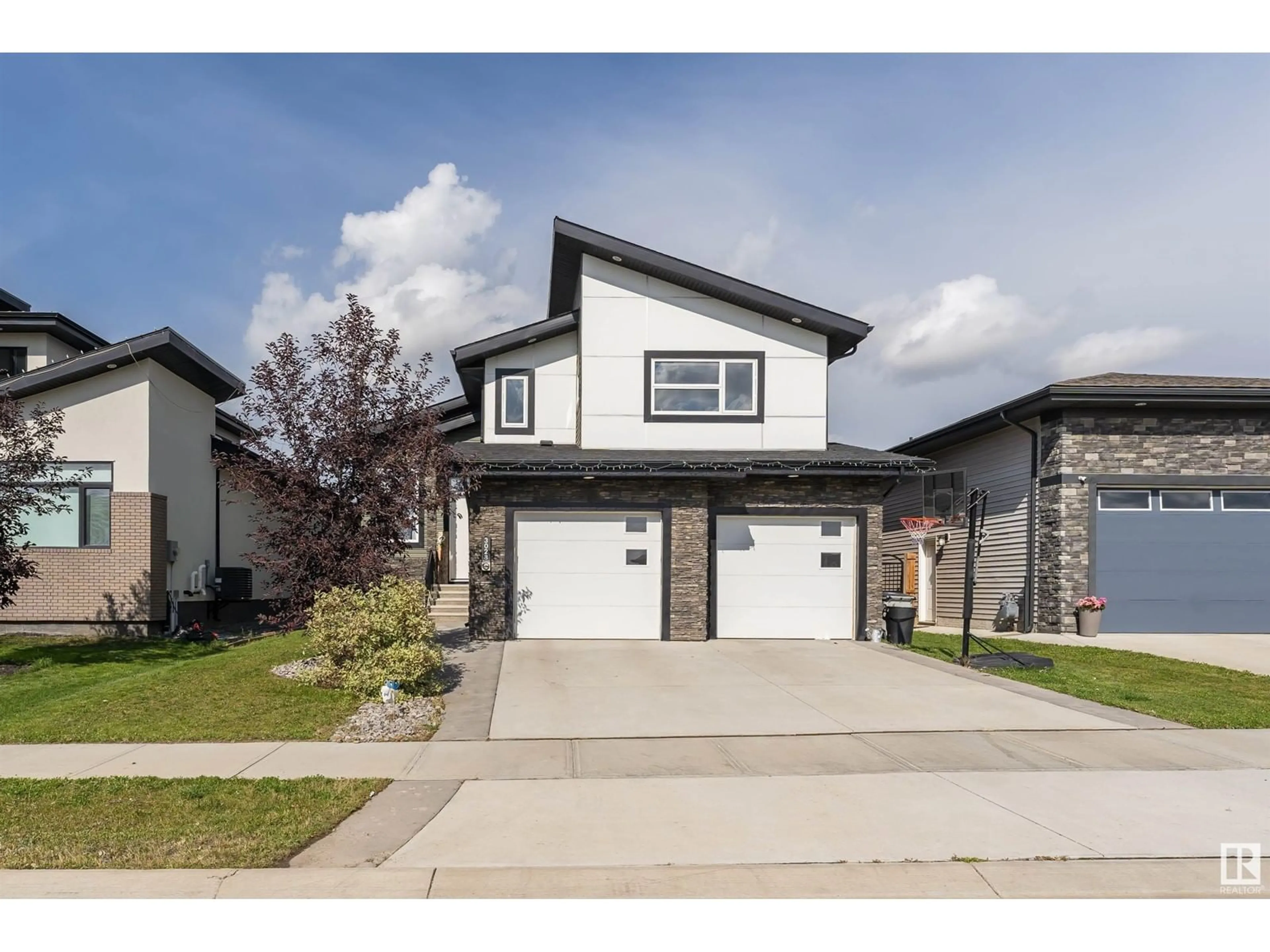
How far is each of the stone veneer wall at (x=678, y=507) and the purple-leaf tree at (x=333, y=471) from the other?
3.90 m

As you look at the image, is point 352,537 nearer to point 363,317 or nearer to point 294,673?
point 294,673

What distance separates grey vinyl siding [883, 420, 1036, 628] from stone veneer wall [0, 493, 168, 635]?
58.3 feet

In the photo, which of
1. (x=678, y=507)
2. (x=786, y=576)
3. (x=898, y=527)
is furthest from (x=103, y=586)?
(x=898, y=527)

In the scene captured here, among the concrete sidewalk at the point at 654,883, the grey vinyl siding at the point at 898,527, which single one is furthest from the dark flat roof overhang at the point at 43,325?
the grey vinyl siding at the point at 898,527

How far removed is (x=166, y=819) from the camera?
18.7 feet

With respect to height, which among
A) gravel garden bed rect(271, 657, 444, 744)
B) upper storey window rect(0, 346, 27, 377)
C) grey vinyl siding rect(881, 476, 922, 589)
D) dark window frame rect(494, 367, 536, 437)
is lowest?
gravel garden bed rect(271, 657, 444, 744)

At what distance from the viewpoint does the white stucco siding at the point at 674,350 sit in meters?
16.7

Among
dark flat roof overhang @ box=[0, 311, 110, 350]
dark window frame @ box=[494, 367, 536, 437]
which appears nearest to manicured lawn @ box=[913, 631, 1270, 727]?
dark window frame @ box=[494, 367, 536, 437]

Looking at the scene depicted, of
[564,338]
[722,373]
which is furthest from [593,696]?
[564,338]

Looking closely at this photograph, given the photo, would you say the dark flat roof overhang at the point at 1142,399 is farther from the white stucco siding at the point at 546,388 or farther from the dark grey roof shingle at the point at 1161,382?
the white stucco siding at the point at 546,388

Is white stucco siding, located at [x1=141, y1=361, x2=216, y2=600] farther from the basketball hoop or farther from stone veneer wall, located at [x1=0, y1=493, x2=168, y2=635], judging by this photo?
the basketball hoop

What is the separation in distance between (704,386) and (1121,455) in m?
8.87

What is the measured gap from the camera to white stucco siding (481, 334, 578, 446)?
698 inches

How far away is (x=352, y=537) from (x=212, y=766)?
4342mm
